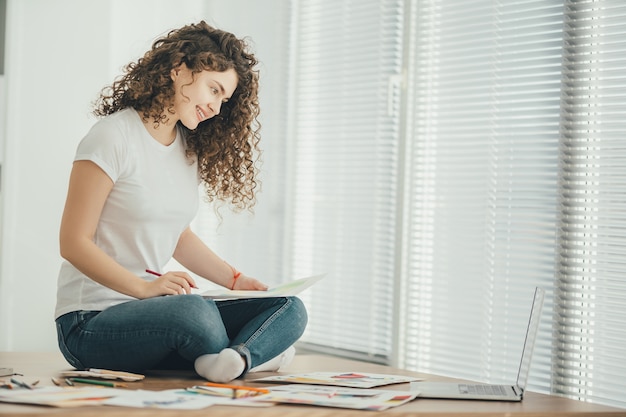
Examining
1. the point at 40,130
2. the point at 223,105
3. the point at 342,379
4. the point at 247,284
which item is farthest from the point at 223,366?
the point at 40,130

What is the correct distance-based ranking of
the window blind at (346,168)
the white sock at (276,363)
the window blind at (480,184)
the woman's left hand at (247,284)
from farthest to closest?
the window blind at (346,168)
the window blind at (480,184)
the woman's left hand at (247,284)
the white sock at (276,363)

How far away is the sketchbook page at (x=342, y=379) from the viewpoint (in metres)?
1.81

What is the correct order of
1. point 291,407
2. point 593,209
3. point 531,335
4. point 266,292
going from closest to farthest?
point 291,407 → point 531,335 → point 266,292 → point 593,209

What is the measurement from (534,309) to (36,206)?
2.03 metres

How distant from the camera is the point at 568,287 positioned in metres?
2.38

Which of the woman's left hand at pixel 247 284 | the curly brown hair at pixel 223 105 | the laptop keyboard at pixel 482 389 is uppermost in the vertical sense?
the curly brown hair at pixel 223 105

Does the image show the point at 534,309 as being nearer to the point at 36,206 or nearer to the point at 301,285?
the point at 301,285

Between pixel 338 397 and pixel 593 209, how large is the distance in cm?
110

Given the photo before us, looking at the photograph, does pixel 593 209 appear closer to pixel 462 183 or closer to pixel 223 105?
pixel 462 183

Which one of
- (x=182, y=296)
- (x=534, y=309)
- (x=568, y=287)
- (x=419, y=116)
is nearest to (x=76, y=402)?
(x=182, y=296)

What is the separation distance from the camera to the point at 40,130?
122 inches

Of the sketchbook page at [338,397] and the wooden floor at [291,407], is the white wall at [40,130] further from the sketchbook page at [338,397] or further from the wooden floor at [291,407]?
the sketchbook page at [338,397]

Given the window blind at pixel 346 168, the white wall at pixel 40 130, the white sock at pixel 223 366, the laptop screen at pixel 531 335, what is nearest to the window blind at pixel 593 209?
the laptop screen at pixel 531 335

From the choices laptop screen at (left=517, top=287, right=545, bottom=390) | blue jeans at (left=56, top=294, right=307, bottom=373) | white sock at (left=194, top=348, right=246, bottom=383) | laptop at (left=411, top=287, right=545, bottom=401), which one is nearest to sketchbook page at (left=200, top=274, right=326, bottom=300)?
blue jeans at (left=56, top=294, right=307, bottom=373)
